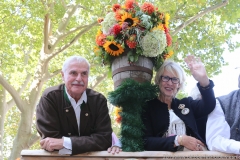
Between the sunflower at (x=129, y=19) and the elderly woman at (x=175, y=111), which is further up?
the sunflower at (x=129, y=19)

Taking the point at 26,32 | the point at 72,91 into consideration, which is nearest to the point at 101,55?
the point at 72,91

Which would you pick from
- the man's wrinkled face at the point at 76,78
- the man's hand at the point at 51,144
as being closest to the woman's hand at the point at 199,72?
the man's wrinkled face at the point at 76,78

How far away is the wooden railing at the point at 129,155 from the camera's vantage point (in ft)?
7.44

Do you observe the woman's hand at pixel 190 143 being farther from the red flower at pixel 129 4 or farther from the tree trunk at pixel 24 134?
the tree trunk at pixel 24 134

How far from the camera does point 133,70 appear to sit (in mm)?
2760

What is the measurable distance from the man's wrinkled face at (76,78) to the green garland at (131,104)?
24 centimetres

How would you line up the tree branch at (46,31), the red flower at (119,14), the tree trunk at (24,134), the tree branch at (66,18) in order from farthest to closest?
the tree branch at (66,18)
the tree branch at (46,31)
the tree trunk at (24,134)
the red flower at (119,14)

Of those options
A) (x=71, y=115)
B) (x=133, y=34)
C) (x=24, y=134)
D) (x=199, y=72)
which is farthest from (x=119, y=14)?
(x=24, y=134)

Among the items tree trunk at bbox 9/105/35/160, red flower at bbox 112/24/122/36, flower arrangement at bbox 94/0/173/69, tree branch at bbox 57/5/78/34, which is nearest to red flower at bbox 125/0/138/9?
flower arrangement at bbox 94/0/173/69

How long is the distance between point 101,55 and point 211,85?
3.17 ft

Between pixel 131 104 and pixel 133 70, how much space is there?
292 millimetres

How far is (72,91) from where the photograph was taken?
2582 millimetres

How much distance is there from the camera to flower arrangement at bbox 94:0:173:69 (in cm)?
274

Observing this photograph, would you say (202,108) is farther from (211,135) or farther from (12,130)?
(12,130)
